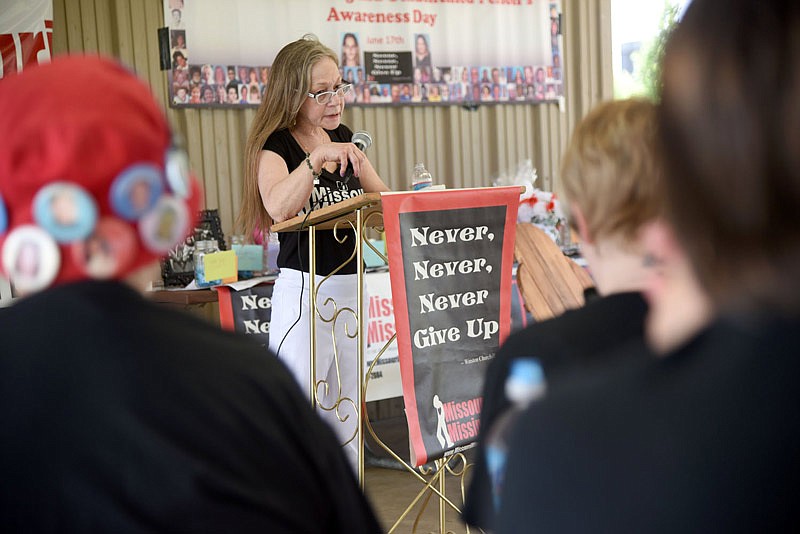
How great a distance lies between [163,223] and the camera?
2.90ft

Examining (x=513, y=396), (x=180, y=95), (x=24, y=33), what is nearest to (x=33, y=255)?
(x=513, y=396)

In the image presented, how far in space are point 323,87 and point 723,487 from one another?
2.59m

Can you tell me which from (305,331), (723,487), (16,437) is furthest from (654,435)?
(305,331)

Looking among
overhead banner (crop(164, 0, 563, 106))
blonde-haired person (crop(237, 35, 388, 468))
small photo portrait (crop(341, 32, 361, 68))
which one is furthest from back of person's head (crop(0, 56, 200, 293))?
small photo portrait (crop(341, 32, 361, 68))

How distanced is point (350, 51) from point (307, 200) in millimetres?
2481

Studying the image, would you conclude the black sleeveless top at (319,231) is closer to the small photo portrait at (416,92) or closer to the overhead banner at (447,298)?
the overhead banner at (447,298)

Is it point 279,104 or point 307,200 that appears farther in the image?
point 279,104

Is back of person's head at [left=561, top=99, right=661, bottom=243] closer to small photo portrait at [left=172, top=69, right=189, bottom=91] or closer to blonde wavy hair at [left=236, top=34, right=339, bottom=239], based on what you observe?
blonde wavy hair at [left=236, top=34, right=339, bottom=239]

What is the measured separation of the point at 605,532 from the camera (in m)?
0.60

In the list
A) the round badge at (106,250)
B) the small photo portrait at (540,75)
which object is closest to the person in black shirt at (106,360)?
the round badge at (106,250)

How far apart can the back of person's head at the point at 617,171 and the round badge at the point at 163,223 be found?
0.55 metres

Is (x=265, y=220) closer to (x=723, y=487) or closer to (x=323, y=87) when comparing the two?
(x=323, y=87)

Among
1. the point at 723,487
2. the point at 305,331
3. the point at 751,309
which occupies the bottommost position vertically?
the point at 305,331

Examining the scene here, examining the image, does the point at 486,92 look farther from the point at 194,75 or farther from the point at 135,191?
the point at 135,191
